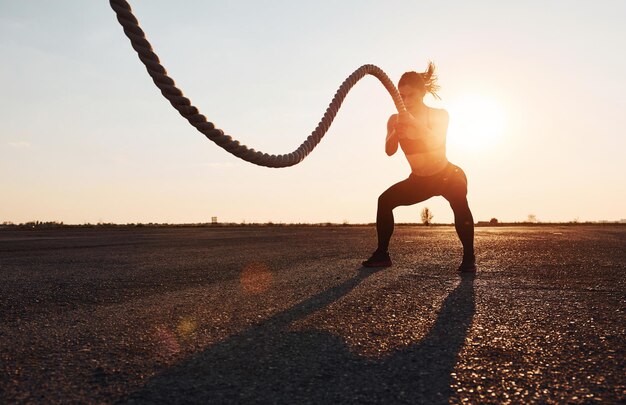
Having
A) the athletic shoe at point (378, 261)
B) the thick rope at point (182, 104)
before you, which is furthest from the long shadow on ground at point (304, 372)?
the athletic shoe at point (378, 261)

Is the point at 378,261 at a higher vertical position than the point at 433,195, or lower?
lower

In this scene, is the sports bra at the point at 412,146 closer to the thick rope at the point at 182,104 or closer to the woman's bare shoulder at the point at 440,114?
the woman's bare shoulder at the point at 440,114

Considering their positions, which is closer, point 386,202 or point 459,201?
point 459,201

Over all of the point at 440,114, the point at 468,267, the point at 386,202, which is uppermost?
the point at 440,114

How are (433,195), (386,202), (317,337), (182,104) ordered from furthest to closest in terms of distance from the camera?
(386,202)
(433,195)
(182,104)
(317,337)

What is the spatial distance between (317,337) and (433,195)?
11.1 feet

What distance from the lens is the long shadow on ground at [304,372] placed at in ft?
5.80

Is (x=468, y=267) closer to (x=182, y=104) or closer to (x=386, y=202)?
(x=386, y=202)

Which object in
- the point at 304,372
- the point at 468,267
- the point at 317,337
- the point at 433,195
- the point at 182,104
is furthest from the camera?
the point at 433,195

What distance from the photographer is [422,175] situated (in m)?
5.62

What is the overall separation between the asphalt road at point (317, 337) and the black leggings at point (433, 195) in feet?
1.85

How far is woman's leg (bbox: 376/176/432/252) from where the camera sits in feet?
18.6

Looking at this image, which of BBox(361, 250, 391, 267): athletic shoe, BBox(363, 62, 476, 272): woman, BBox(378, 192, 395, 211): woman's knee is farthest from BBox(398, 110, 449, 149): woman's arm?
BBox(361, 250, 391, 267): athletic shoe

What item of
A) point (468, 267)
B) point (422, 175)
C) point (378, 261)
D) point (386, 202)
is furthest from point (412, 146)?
point (468, 267)
